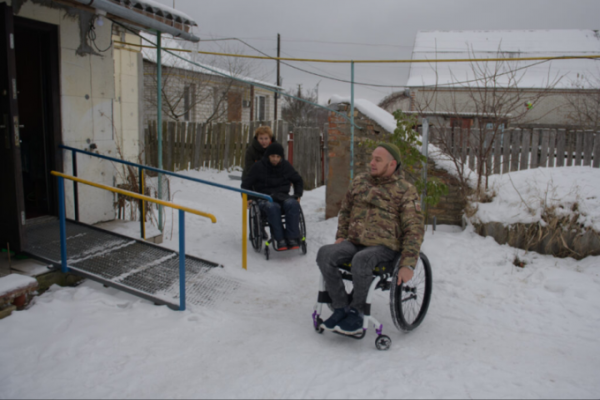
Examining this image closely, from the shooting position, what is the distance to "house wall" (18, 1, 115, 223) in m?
4.44

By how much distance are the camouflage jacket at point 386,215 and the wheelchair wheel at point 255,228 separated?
1.89 metres

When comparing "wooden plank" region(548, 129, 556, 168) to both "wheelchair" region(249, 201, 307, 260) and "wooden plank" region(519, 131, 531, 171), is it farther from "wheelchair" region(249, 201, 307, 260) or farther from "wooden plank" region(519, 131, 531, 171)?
"wheelchair" region(249, 201, 307, 260)

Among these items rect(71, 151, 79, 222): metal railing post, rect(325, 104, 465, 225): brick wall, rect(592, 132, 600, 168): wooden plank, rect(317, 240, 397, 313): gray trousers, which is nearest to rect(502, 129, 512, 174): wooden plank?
rect(592, 132, 600, 168): wooden plank

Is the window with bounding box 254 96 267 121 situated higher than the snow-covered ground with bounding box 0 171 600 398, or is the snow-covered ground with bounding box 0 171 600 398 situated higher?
the window with bounding box 254 96 267 121

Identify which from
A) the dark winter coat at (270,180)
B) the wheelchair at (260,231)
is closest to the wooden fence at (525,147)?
the dark winter coat at (270,180)

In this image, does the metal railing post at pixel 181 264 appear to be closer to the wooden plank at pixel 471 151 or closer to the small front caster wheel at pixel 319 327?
the small front caster wheel at pixel 319 327

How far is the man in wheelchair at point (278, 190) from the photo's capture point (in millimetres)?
4918

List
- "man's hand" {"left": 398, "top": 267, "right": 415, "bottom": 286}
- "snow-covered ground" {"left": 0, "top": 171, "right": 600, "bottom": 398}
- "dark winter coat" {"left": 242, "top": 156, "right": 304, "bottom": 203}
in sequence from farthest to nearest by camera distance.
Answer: "dark winter coat" {"left": 242, "top": 156, "right": 304, "bottom": 203}
"man's hand" {"left": 398, "top": 267, "right": 415, "bottom": 286}
"snow-covered ground" {"left": 0, "top": 171, "right": 600, "bottom": 398}

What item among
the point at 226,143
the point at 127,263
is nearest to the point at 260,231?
the point at 127,263

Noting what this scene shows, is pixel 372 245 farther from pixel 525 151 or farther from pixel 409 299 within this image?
pixel 525 151

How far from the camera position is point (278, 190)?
17.1 ft

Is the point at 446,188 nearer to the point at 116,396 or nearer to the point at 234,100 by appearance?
the point at 116,396

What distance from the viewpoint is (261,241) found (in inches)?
203

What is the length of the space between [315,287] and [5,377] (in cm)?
253
